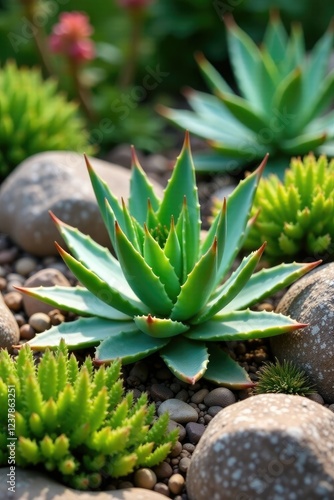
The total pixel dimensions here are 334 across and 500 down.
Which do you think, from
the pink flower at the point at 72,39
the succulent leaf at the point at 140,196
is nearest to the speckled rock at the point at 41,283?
the succulent leaf at the point at 140,196

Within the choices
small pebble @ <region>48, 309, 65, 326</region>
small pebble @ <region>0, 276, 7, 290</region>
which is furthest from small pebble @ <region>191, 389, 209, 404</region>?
small pebble @ <region>0, 276, 7, 290</region>

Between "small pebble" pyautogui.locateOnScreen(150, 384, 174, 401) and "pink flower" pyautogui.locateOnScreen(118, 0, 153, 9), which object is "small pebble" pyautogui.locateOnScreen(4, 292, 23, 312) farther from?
"pink flower" pyautogui.locateOnScreen(118, 0, 153, 9)

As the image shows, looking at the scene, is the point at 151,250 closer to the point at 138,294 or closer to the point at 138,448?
the point at 138,294

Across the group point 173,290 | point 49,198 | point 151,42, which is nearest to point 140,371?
point 173,290

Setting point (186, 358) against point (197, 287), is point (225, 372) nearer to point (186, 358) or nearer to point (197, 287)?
point (186, 358)

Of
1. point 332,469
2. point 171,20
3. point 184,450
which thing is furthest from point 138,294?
point 171,20

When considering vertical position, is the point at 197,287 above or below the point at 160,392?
above
